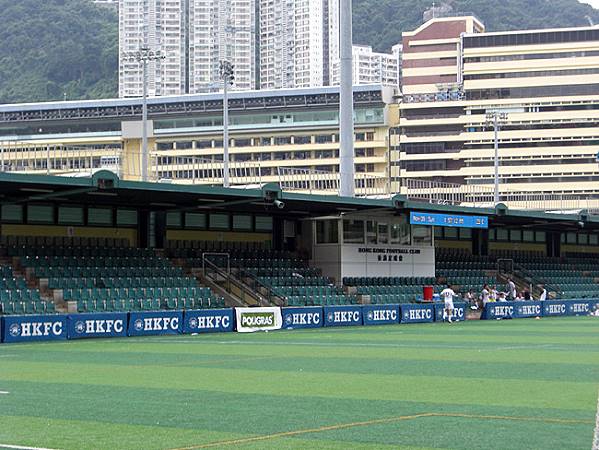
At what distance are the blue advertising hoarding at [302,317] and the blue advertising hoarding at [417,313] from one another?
5.07m

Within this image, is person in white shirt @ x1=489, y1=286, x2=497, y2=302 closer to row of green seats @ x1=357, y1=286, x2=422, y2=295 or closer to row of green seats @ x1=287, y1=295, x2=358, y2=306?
row of green seats @ x1=357, y1=286, x2=422, y2=295

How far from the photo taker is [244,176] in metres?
114

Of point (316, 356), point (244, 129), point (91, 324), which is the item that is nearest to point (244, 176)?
point (244, 129)

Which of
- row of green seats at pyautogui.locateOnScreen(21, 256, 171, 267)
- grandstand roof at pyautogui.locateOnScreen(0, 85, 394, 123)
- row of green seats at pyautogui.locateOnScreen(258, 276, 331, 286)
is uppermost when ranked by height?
grandstand roof at pyautogui.locateOnScreen(0, 85, 394, 123)

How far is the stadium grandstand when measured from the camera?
41594mm

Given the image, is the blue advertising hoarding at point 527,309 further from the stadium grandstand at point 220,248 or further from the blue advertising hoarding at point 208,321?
the blue advertising hoarding at point 208,321

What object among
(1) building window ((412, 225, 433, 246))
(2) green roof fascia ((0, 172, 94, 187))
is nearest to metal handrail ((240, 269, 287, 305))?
(2) green roof fascia ((0, 172, 94, 187))

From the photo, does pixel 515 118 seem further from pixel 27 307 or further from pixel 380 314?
pixel 27 307

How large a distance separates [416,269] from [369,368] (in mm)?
36303

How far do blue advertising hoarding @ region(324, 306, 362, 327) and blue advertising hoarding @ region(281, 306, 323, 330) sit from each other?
41cm

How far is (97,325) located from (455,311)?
20.1 metres

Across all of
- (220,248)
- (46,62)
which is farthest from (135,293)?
(46,62)

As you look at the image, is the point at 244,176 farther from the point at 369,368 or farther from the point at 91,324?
the point at 369,368

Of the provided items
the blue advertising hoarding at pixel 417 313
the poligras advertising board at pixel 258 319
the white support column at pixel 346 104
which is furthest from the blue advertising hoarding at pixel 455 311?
the poligras advertising board at pixel 258 319
